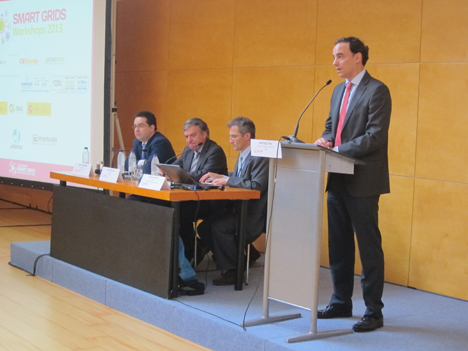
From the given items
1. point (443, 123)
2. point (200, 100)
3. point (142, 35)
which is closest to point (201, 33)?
point (200, 100)

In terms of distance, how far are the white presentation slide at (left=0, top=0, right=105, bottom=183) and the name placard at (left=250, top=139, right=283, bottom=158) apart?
3.26 m

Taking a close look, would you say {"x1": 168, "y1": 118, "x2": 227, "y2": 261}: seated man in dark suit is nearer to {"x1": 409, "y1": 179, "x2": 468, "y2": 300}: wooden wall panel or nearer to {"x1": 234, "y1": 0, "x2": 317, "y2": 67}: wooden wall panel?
{"x1": 234, "y1": 0, "x2": 317, "y2": 67}: wooden wall panel

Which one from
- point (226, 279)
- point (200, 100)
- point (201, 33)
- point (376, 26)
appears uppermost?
point (201, 33)

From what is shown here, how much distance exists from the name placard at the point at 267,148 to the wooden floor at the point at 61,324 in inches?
43.2

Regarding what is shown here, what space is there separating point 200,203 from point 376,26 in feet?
5.79

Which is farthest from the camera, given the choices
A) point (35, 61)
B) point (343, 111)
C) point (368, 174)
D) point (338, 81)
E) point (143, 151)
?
point (35, 61)

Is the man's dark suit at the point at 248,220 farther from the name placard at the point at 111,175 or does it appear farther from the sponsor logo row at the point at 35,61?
the sponsor logo row at the point at 35,61

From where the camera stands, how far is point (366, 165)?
9.41 ft

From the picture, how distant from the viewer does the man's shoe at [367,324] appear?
9.43ft

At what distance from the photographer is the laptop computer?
353 centimetres

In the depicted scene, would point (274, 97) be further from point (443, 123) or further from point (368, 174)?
point (368, 174)

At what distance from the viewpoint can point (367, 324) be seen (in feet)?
9.48

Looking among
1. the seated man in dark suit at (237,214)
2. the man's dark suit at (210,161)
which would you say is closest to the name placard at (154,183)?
the seated man in dark suit at (237,214)

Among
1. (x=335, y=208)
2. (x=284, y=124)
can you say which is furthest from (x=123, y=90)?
(x=335, y=208)
